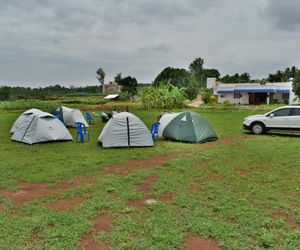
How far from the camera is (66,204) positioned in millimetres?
5121

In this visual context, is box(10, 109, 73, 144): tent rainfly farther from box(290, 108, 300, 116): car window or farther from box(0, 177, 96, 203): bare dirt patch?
box(290, 108, 300, 116): car window

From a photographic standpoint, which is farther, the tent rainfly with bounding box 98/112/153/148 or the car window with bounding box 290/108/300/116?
the car window with bounding box 290/108/300/116

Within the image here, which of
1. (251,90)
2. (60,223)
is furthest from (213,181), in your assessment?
(251,90)

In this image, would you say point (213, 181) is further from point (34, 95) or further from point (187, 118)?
point (34, 95)

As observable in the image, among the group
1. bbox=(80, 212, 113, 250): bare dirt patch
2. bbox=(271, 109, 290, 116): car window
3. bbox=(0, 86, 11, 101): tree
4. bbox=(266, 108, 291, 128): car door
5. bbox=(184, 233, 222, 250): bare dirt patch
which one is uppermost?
bbox=(0, 86, 11, 101): tree

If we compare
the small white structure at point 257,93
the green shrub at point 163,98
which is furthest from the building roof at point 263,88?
the green shrub at point 163,98

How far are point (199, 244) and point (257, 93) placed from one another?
4274 cm

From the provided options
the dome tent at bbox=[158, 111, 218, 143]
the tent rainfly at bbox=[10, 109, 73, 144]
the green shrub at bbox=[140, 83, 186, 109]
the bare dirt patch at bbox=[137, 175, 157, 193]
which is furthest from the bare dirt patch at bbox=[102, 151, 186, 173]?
the green shrub at bbox=[140, 83, 186, 109]

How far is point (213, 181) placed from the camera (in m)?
6.47

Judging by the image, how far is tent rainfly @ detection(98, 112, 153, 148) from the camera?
34.1 ft

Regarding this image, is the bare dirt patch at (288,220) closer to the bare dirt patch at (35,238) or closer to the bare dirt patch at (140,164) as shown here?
the bare dirt patch at (35,238)

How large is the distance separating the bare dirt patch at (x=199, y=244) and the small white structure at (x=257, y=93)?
40283mm

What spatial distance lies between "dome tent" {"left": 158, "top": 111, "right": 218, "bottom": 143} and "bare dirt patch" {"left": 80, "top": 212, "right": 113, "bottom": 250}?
7.51 m

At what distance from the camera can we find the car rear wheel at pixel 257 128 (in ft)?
45.6
